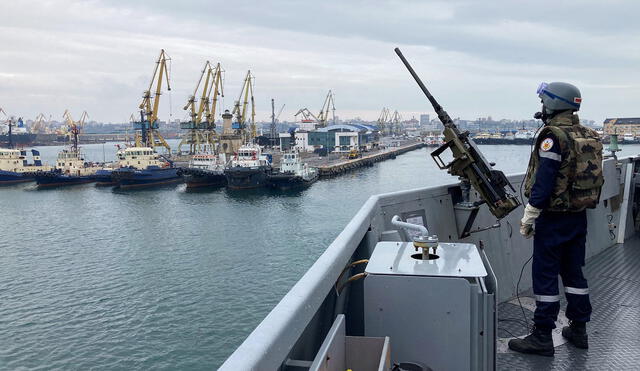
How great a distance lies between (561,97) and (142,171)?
147 ft

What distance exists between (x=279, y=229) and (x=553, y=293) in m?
22.0

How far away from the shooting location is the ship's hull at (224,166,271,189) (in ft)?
130

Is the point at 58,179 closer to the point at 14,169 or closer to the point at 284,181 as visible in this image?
the point at 14,169

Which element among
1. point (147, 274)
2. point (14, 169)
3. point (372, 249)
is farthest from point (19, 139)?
point (372, 249)

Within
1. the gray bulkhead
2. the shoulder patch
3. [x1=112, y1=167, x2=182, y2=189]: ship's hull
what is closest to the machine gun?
the gray bulkhead

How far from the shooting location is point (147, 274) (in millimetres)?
16391

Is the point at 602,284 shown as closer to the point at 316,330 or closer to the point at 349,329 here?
the point at 349,329

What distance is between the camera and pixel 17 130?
118m

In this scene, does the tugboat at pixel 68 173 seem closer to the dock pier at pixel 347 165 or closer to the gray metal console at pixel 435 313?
the dock pier at pixel 347 165

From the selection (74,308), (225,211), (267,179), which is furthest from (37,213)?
(74,308)

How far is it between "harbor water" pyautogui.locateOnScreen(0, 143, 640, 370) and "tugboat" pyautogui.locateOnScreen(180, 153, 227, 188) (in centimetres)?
742

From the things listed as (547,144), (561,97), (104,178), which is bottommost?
(104,178)

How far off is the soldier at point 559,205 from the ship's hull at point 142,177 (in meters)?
43.6

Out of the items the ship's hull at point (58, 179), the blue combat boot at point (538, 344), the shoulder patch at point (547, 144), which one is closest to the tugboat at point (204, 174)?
the ship's hull at point (58, 179)
